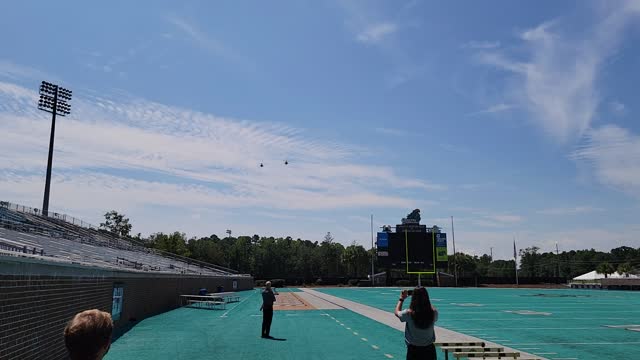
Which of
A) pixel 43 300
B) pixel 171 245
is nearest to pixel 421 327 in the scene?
pixel 43 300

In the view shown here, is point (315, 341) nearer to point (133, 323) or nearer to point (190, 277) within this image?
point (133, 323)

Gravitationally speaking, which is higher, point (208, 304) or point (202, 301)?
point (202, 301)

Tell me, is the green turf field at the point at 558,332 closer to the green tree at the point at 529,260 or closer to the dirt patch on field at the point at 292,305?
the dirt patch on field at the point at 292,305

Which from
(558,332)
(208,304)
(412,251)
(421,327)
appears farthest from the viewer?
(412,251)

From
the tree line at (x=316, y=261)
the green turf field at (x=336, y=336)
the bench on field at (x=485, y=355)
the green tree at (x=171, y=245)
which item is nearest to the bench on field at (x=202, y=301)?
the green turf field at (x=336, y=336)

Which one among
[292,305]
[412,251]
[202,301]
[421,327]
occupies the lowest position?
[292,305]

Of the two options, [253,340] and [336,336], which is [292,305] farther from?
[253,340]

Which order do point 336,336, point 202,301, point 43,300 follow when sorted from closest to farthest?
point 43,300 < point 336,336 < point 202,301

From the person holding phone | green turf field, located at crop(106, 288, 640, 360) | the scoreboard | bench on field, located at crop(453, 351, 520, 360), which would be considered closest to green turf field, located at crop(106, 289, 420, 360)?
green turf field, located at crop(106, 288, 640, 360)

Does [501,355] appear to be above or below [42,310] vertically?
below

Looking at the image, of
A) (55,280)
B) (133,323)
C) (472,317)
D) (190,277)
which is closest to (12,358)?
(55,280)

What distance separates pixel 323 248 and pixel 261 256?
648 inches

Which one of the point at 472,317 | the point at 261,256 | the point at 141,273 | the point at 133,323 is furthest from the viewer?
the point at 261,256

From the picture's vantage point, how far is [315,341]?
1379cm
